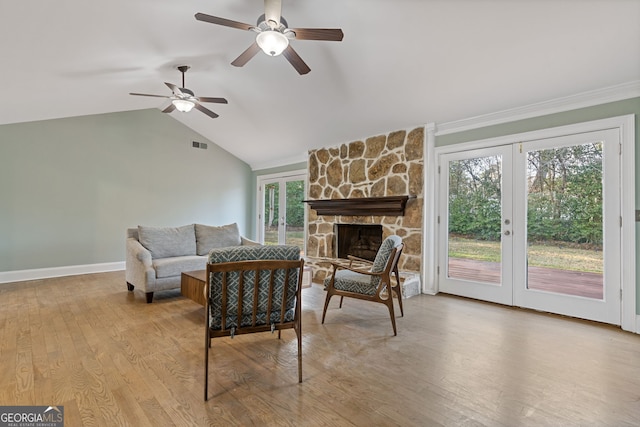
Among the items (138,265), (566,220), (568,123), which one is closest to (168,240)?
(138,265)

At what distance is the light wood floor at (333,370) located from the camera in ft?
5.57

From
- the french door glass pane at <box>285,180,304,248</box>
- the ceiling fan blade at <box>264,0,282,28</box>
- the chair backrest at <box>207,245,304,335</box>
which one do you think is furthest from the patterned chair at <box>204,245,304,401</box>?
the french door glass pane at <box>285,180,304,248</box>

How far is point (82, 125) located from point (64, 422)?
5.55 m

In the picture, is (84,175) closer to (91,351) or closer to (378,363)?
(91,351)

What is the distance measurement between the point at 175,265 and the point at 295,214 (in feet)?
10.2

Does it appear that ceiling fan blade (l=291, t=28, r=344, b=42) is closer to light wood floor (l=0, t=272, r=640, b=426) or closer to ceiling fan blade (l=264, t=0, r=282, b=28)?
ceiling fan blade (l=264, t=0, r=282, b=28)

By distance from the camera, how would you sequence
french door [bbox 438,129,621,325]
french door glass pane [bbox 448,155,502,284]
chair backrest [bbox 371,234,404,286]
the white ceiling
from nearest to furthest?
the white ceiling, chair backrest [bbox 371,234,404,286], french door [bbox 438,129,621,325], french door glass pane [bbox 448,155,502,284]

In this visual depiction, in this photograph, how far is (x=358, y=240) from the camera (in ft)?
18.2

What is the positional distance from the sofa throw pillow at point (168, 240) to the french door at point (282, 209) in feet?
7.70

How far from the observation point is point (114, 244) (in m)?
5.88

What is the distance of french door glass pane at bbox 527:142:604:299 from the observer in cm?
323

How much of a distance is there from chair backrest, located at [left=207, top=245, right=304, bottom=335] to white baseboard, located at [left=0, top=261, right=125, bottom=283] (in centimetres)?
495

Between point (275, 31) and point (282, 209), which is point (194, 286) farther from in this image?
point (282, 209)

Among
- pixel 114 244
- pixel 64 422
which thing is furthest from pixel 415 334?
pixel 114 244
